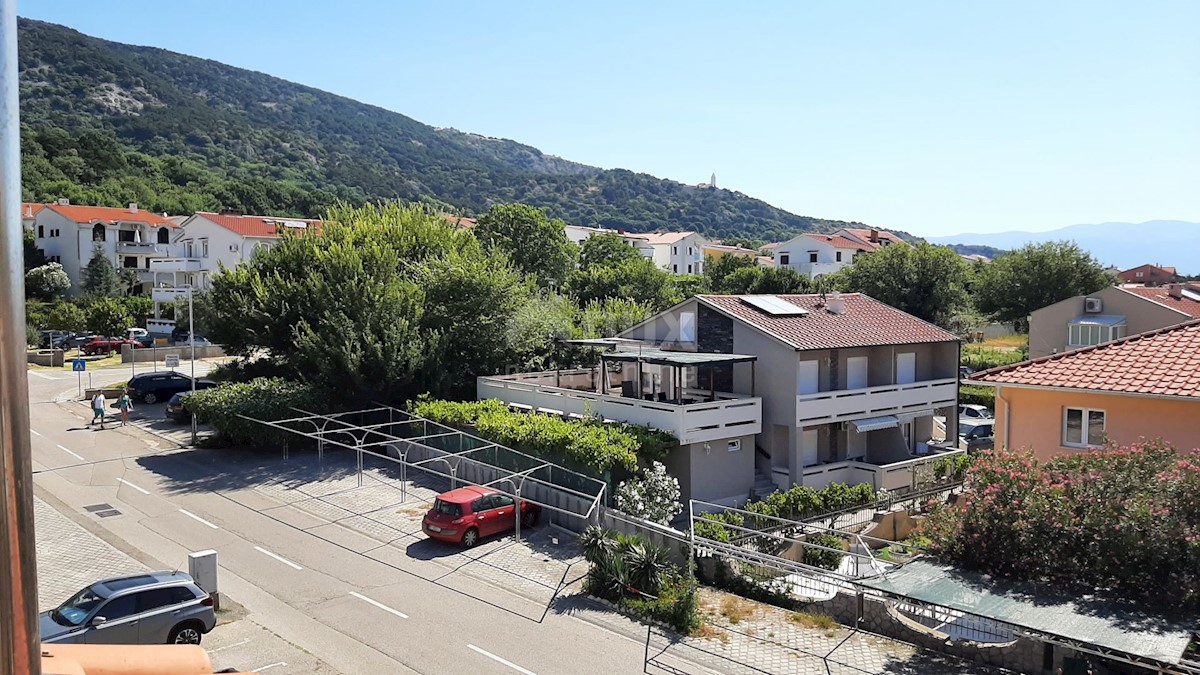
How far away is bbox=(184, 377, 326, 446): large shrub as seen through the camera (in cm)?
3253

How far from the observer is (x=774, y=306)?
34.7 meters

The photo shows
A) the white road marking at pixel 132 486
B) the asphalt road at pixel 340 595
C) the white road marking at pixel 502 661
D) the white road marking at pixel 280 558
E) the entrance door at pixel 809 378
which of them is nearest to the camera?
the white road marking at pixel 502 661

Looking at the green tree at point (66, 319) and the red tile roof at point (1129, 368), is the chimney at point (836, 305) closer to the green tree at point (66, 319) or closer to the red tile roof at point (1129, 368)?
the red tile roof at point (1129, 368)

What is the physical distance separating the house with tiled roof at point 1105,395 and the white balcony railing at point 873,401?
31.7 feet

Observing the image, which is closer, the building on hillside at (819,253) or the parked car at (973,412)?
the parked car at (973,412)

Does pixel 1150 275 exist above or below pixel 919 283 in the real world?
above

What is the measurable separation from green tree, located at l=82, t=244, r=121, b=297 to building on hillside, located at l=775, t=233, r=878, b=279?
70.0m

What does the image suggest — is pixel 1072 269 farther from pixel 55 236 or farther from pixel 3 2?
pixel 55 236

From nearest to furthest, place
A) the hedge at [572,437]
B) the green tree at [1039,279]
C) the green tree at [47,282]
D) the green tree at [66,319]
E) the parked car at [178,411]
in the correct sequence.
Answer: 1. the hedge at [572,437]
2. the parked car at [178,411]
3. the green tree at [66,319]
4. the green tree at [1039,279]
5. the green tree at [47,282]

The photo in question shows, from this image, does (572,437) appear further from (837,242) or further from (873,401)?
Answer: (837,242)

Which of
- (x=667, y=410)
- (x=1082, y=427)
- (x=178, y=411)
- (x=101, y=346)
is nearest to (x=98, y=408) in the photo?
(x=178, y=411)

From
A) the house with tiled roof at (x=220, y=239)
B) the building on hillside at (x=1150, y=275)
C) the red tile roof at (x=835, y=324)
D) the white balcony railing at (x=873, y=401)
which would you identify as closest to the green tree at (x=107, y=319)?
the house with tiled roof at (x=220, y=239)

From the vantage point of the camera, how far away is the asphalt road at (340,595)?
646 inches

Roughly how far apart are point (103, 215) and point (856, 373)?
242 ft
